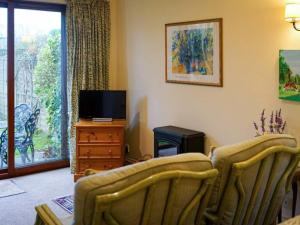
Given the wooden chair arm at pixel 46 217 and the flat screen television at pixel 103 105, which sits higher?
the flat screen television at pixel 103 105

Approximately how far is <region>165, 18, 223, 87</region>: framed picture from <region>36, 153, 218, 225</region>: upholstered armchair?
6.83ft

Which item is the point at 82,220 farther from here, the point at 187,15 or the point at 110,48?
the point at 110,48

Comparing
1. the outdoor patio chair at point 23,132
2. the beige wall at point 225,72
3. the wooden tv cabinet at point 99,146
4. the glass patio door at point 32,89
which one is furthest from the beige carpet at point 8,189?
the beige wall at point 225,72

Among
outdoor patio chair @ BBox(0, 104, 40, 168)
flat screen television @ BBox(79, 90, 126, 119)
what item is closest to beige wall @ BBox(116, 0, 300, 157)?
flat screen television @ BBox(79, 90, 126, 119)

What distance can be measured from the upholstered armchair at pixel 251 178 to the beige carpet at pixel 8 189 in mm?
2781

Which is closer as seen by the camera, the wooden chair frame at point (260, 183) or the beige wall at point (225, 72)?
the wooden chair frame at point (260, 183)

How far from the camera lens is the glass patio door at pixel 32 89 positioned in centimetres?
470

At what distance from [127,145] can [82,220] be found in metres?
3.71

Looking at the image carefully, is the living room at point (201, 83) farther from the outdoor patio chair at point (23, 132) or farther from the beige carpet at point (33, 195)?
the outdoor patio chair at point (23, 132)

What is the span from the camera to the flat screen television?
191 inches

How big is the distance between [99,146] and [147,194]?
9.67 ft

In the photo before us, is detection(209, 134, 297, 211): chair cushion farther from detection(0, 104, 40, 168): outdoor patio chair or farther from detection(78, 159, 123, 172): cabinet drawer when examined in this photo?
detection(0, 104, 40, 168): outdoor patio chair

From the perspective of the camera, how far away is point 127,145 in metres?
5.38

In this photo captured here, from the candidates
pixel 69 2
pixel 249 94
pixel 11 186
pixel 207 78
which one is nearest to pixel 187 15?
pixel 207 78
